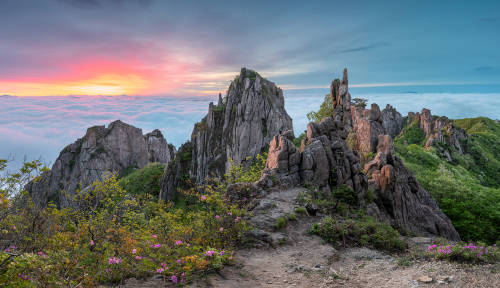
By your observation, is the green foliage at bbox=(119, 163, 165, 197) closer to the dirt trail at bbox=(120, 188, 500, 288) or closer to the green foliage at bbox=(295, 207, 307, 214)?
the green foliage at bbox=(295, 207, 307, 214)

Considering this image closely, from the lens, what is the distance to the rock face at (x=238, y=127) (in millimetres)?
58656

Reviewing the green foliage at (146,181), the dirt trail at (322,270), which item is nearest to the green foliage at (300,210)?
the dirt trail at (322,270)

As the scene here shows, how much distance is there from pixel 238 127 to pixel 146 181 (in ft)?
92.3

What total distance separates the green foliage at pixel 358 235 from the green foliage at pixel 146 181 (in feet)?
194

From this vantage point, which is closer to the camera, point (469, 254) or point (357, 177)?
point (469, 254)

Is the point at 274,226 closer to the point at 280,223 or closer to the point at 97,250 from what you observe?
the point at 280,223

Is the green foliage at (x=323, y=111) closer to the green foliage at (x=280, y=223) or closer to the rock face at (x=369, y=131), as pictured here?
the rock face at (x=369, y=131)

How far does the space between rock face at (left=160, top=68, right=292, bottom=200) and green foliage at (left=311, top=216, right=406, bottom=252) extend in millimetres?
44538

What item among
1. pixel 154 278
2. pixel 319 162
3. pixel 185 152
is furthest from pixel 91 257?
pixel 185 152

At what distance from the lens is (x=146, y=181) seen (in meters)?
67.6

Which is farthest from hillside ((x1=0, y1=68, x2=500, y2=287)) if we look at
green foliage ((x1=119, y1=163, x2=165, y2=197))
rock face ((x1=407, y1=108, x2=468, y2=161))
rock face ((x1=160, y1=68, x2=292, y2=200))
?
green foliage ((x1=119, y1=163, x2=165, y2=197))

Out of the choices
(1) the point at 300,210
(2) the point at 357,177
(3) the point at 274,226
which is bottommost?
(3) the point at 274,226

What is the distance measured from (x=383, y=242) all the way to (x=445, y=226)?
14.5 meters

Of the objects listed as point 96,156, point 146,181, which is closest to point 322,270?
point 146,181
